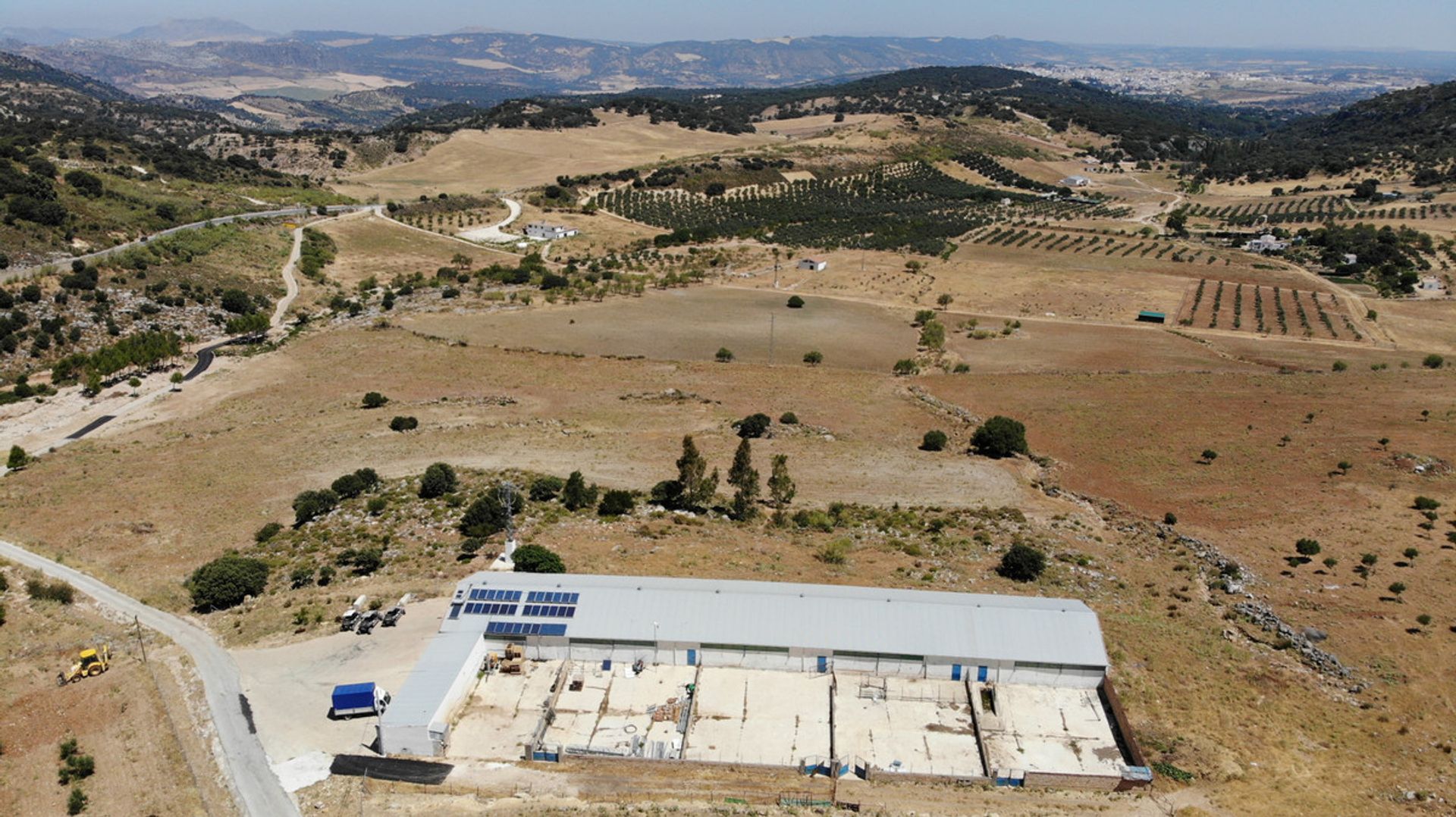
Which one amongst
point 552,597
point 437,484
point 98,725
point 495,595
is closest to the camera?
point 98,725

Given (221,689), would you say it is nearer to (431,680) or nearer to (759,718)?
(431,680)

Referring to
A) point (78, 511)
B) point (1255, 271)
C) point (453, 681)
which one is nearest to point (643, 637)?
point (453, 681)

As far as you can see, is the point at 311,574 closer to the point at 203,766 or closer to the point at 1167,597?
the point at 203,766

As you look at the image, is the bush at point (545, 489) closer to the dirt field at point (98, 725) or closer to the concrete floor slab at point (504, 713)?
the concrete floor slab at point (504, 713)

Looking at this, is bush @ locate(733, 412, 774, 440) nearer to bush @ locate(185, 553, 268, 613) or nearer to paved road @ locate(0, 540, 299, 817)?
bush @ locate(185, 553, 268, 613)

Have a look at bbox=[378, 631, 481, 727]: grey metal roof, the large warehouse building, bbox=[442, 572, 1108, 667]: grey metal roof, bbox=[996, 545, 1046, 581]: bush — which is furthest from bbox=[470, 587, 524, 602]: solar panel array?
bbox=[996, 545, 1046, 581]: bush

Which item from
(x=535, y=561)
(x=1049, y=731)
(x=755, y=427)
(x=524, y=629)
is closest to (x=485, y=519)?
(x=535, y=561)
